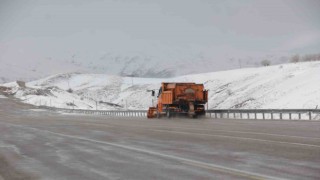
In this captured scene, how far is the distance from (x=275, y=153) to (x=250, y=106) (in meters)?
49.7

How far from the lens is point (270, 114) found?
37.8 m

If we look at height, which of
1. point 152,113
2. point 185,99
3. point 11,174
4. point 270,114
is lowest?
point 11,174

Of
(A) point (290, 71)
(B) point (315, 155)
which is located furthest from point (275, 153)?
(A) point (290, 71)

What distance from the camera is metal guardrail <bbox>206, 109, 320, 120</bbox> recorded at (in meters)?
32.4

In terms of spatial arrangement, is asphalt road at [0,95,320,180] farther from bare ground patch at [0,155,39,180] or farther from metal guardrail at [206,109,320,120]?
metal guardrail at [206,109,320,120]

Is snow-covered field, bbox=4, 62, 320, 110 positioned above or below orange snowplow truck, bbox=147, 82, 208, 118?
above

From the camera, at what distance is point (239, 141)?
46.5 ft

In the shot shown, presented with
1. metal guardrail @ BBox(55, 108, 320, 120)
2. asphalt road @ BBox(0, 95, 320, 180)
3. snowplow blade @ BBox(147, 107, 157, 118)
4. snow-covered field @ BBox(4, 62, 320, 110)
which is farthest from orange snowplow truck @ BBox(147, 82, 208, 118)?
asphalt road @ BBox(0, 95, 320, 180)

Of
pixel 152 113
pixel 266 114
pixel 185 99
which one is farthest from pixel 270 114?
pixel 152 113

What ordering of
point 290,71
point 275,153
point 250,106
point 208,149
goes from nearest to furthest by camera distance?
point 275,153 < point 208,149 < point 250,106 < point 290,71

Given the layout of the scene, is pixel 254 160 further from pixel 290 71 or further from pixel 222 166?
pixel 290 71

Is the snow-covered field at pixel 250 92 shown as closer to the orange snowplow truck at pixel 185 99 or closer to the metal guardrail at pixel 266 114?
the metal guardrail at pixel 266 114

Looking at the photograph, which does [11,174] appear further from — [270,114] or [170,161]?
[270,114]

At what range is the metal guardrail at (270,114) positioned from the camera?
1276 inches
